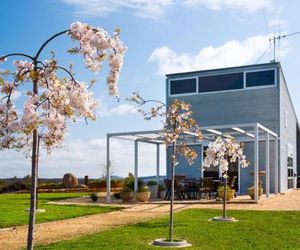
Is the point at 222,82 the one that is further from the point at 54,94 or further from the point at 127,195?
the point at 54,94

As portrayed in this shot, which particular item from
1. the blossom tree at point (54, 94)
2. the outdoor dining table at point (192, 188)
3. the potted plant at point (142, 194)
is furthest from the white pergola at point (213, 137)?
the blossom tree at point (54, 94)

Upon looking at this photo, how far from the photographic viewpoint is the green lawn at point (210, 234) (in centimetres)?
779

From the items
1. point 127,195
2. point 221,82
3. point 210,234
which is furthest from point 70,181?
point 210,234

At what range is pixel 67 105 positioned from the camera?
410 centimetres

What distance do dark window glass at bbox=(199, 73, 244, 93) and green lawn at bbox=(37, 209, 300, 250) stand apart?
11.6 metres

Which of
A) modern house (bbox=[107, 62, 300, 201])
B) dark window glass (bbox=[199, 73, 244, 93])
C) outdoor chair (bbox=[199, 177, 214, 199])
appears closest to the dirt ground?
outdoor chair (bbox=[199, 177, 214, 199])

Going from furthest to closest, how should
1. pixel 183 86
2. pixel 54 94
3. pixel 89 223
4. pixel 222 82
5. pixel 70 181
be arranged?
pixel 70 181
pixel 183 86
pixel 222 82
pixel 89 223
pixel 54 94

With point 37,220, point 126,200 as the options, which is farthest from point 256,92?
point 37,220

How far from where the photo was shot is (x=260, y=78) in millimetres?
22109

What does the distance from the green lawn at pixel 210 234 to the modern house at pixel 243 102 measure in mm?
10464

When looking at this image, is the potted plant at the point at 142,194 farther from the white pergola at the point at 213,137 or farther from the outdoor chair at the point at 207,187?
the outdoor chair at the point at 207,187

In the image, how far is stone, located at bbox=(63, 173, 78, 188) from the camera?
2889cm

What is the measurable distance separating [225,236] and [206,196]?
9.60 m

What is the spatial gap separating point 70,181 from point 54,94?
25.5 metres
